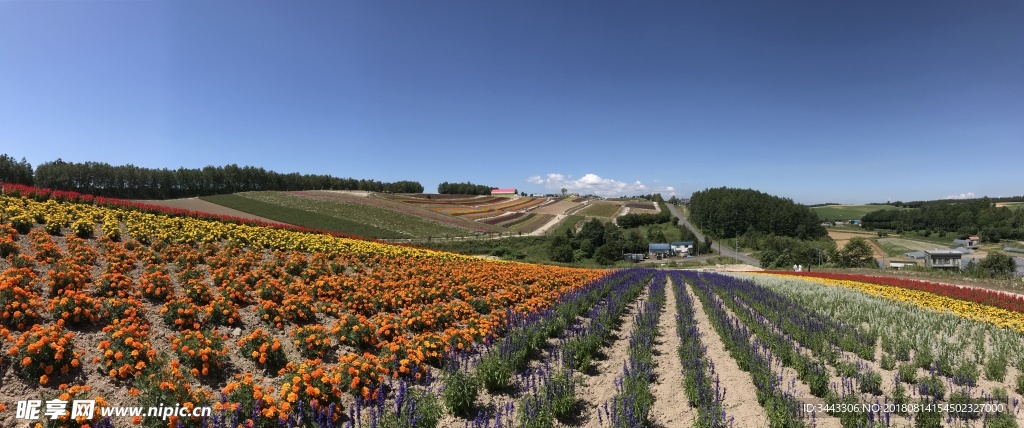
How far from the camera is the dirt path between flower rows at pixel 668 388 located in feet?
18.6

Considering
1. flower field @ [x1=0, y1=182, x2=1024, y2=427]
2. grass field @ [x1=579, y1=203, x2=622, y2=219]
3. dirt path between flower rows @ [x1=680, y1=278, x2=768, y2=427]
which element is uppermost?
grass field @ [x1=579, y1=203, x2=622, y2=219]

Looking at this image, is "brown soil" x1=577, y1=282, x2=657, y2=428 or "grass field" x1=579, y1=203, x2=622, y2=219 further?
"grass field" x1=579, y1=203, x2=622, y2=219

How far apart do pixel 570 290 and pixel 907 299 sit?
13.9 meters

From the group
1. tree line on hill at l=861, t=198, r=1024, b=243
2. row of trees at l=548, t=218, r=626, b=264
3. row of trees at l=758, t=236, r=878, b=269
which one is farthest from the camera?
tree line on hill at l=861, t=198, r=1024, b=243

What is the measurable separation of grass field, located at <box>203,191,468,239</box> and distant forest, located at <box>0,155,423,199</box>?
35554mm

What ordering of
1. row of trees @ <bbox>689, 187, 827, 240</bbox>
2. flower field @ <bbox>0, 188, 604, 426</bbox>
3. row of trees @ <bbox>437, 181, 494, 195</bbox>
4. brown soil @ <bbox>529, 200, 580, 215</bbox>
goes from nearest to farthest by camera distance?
flower field @ <bbox>0, 188, 604, 426</bbox>, brown soil @ <bbox>529, 200, 580, 215</bbox>, row of trees @ <bbox>689, 187, 827, 240</bbox>, row of trees @ <bbox>437, 181, 494, 195</bbox>

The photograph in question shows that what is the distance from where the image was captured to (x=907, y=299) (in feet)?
52.4

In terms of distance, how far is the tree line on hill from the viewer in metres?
109

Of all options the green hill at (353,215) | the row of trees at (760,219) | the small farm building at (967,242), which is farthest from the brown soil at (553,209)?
the small farm building at (967,242)

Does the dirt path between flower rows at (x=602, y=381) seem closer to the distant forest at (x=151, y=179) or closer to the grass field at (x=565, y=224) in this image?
the grass field at (x=565, y=224)

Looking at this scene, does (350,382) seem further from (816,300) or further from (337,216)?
(337,216)

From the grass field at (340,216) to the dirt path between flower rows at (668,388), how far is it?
49.9 metres

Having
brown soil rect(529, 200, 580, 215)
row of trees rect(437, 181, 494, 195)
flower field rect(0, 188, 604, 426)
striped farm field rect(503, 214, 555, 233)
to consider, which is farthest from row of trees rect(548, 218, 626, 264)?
row of trees rect(437, 181, 494, 195)

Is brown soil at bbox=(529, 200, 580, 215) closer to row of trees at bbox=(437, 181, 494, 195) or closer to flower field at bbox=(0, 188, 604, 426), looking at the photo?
row of trees at bbox=(437, 181, 494, 195)
